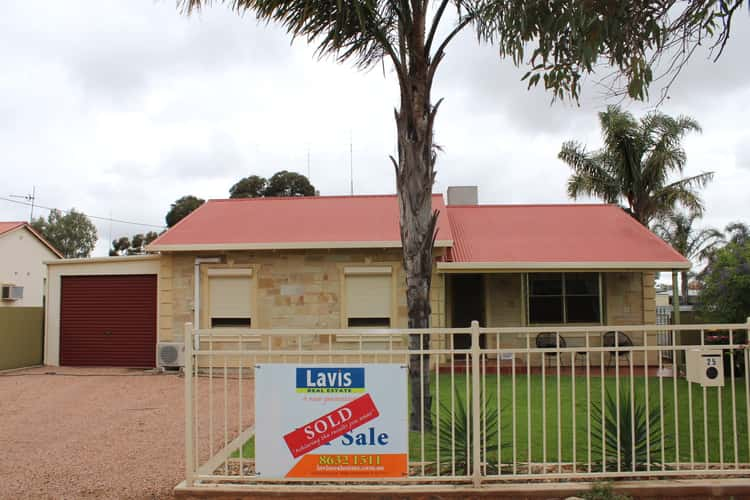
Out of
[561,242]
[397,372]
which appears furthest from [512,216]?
[397,372]

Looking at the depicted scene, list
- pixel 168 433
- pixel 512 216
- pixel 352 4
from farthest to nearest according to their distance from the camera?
pixel 512 216 → pixel 168 433 → pixel 352 4

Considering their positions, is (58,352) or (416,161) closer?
(416,161)

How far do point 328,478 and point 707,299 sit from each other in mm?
10703

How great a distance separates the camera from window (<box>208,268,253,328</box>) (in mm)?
14500

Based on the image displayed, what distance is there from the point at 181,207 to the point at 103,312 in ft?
98.8

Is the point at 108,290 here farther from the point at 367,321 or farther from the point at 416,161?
the point at 416,161

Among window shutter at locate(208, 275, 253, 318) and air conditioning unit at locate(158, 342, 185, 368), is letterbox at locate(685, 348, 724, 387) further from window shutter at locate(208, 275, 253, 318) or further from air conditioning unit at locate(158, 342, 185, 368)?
air conditioning unit at locate(158, 342, 185, 368)

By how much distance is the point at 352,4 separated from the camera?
6.89 metres

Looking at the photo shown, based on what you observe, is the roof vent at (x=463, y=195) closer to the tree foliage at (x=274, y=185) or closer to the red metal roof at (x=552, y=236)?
the red metal roof at (x=552, y=236)

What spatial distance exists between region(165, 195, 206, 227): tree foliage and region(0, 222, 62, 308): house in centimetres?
1436

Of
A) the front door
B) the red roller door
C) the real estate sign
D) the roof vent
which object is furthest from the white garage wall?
the real estate sign

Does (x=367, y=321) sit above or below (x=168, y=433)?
above

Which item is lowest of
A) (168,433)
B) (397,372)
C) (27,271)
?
(168,433)

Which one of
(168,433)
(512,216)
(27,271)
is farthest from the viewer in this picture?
(27,271)
